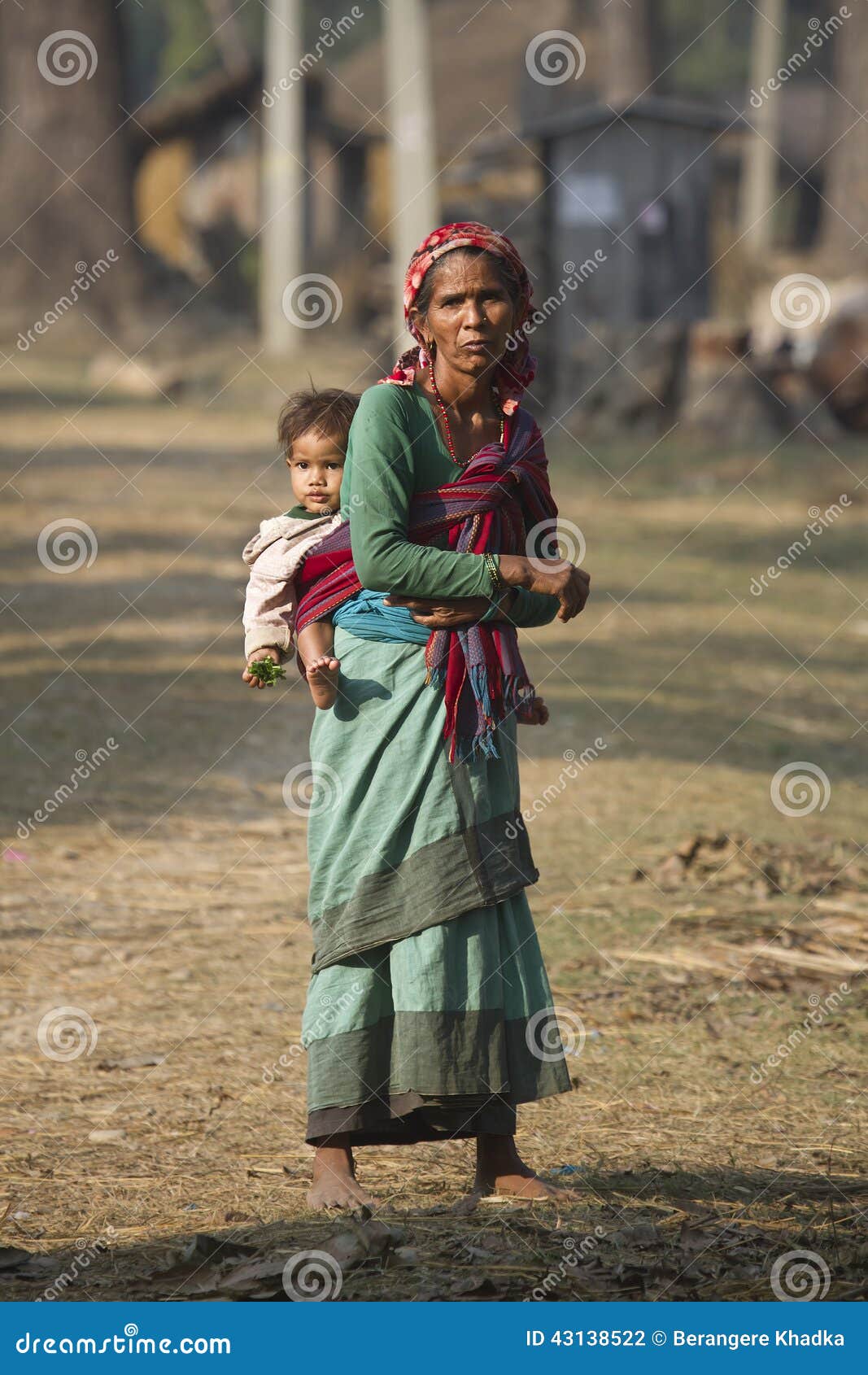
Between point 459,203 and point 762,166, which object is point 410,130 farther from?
point 762,166

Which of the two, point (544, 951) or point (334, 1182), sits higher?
point (544, 951)

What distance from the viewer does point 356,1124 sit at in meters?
3.44

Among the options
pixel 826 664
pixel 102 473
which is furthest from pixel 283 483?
pixel 826 664

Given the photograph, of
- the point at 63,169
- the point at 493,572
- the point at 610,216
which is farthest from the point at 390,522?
the point at 63,169

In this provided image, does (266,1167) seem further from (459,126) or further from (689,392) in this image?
(459,126)

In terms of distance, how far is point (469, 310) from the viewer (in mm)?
3262

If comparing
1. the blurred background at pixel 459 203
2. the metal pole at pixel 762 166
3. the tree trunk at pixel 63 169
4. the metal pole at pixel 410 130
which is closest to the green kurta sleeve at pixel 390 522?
the blurred background at pixel 459 203

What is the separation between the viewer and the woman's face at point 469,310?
3260 millimetres

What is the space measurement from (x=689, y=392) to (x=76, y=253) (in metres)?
12.4

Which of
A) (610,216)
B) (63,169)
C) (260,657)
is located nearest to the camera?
(260,657)

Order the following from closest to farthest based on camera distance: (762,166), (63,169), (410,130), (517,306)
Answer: (517,306), (410,130), (63,169), (762,166)

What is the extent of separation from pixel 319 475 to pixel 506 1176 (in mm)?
1533

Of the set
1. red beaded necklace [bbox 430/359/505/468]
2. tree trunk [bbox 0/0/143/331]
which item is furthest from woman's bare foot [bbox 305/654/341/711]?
tree trunk [bbox 0/0/143/331]

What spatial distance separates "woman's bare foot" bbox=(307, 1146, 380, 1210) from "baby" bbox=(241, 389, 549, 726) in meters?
0.94
